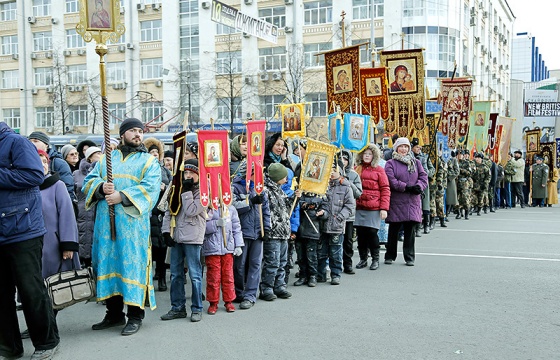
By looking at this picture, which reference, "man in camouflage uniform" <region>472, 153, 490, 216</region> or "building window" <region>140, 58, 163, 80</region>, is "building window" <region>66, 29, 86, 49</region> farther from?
"man in camouflage uniform" <region>472, 153, 490, 216</region>

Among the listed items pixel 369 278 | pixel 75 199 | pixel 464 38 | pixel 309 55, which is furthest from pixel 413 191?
pixel 464 38

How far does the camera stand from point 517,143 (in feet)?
150

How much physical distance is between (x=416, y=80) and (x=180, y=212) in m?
9.12

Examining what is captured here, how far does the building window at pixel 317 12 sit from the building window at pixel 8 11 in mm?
24292

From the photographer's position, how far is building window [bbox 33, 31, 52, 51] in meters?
46.4

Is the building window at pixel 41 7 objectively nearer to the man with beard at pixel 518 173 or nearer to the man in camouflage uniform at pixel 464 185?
the man with beard at pixel 518 173

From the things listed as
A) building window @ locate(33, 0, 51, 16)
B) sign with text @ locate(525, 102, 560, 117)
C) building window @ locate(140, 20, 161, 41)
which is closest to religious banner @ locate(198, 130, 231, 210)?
sign with text @ locate(525, 102, 560, 117)

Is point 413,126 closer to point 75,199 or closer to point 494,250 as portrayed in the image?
point 494,250

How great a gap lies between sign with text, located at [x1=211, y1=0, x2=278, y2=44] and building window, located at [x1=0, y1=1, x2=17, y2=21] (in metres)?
40.1

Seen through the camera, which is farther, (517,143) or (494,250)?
(517,143)

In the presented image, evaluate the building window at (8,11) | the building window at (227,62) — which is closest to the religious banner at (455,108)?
the building window at (227,62)

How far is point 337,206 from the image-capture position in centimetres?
839

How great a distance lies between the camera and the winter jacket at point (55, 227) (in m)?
5.48

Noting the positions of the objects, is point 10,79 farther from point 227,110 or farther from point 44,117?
point 227,110
